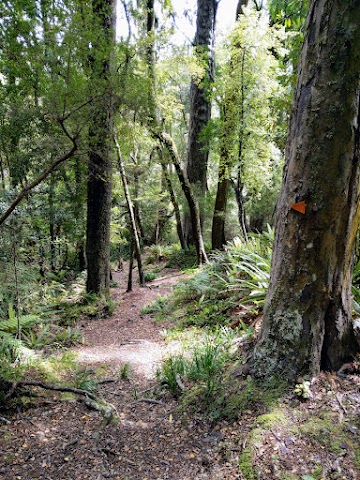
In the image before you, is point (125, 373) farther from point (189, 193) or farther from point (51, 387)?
point (189, 193)

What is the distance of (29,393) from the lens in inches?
114

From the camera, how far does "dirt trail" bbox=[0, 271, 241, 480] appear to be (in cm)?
213

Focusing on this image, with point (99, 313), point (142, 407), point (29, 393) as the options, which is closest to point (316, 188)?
point (142, 407)

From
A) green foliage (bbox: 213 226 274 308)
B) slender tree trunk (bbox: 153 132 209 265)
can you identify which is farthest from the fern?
slender tree trunk (bbox: 153 132 209 265)

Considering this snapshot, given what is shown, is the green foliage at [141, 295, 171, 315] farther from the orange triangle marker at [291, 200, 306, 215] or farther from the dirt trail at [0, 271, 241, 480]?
the orange triangle marker at [291, 200, 306, 215]

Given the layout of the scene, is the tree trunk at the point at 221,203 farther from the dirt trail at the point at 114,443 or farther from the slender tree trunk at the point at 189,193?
the dirt trail at the point at 114,443

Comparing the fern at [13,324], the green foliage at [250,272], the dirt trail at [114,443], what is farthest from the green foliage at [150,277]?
the dirt trail at [114,443]

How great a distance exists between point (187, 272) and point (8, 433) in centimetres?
689

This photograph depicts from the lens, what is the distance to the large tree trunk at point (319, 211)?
2.28 metres

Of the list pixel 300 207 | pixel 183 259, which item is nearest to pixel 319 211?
pixel 300 207

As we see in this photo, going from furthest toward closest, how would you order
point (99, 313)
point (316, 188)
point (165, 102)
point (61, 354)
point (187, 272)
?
point (187, 272) < point (165, 102) < point (99, 313) < point (61, 354) < point (316, 188)

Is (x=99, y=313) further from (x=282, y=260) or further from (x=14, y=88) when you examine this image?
(x=282, y=260)

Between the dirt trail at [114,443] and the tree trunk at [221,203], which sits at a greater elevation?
the tree trunk at [221,203]

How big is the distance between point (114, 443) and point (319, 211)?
236cm
